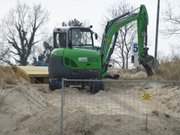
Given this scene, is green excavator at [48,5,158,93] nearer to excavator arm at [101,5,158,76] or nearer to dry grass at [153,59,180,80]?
excavator arm at [101,5,158,76]

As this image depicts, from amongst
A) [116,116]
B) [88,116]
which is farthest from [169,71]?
[88,116]

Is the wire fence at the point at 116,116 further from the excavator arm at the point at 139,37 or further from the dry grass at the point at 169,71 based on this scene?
the dry grass at the point at 169,71

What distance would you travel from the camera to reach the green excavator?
19.9 metres

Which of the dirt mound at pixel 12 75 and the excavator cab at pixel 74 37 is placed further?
the excavator cab at pixel 74 37

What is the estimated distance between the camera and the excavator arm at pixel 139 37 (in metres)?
21.7

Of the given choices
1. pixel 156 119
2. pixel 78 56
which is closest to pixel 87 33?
pixel 78 56

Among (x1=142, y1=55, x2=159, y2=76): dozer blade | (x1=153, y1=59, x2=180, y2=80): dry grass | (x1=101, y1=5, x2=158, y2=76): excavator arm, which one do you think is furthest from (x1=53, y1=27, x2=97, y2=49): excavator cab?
(x1=153, y1=59, x2=180, y2=80): dry grass

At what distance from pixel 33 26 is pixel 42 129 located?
197 feet

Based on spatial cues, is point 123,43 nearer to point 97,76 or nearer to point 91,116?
point 97,76

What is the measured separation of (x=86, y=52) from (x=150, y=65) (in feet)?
12.1

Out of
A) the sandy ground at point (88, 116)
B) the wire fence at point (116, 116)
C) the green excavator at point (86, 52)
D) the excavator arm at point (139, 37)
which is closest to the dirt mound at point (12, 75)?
the green excavator at point (86, 52)

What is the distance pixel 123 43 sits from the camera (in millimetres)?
55781

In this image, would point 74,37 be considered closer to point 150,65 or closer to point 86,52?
point 86,52

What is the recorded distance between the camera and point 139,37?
71.2 ft
